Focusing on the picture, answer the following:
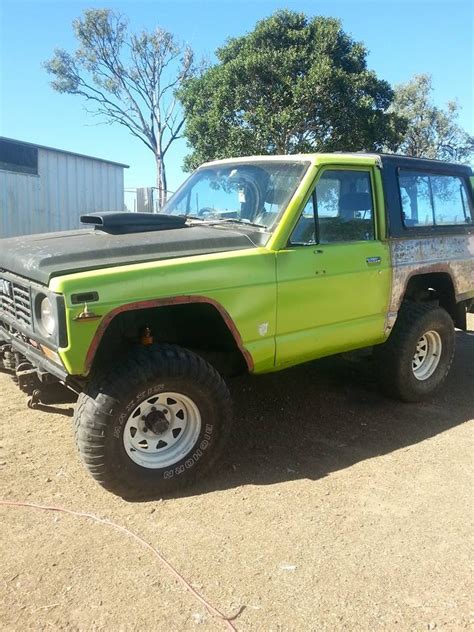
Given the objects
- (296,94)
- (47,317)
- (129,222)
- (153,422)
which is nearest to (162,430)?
(153,422)

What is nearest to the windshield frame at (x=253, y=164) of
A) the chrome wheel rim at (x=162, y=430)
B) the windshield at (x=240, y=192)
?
the windshield at (x=240, y=192)

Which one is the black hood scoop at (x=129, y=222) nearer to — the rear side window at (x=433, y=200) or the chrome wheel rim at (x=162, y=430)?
the chrome wheel rim at (x=162, y=430)

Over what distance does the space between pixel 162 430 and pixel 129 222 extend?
4.72 feet

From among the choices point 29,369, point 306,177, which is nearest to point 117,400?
point 29,369

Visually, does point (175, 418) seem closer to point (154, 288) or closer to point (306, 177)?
point (154, 288)

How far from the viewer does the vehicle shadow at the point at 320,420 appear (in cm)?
372

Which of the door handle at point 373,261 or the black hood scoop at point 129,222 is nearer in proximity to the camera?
the black hood scoop at point 129,222

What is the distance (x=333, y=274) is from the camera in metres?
3.96

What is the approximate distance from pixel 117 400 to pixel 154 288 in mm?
668

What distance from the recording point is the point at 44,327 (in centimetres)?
308

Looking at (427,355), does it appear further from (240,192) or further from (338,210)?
(240,192)

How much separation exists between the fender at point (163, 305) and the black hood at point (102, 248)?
0.89 ft

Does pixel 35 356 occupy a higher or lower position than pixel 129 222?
lower

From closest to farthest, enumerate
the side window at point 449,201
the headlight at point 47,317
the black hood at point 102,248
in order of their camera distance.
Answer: the headlight at point 47,317 → the black hood at point 102,248 → the side window at point 449,201
